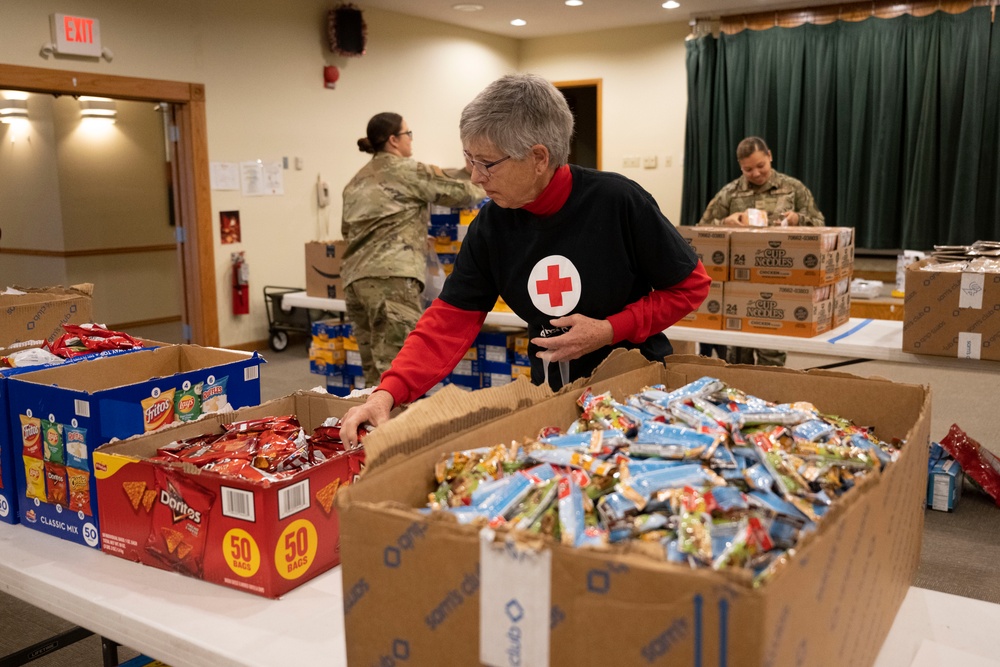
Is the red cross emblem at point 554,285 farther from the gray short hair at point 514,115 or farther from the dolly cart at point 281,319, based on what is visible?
the dolly cart at point 281,319

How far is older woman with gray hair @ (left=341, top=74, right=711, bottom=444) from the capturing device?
148 cm

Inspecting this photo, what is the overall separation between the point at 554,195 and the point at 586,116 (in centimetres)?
892

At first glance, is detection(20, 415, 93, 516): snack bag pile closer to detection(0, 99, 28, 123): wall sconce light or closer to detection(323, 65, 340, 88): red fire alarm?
detection(323, 65, 340, 88): red fire alarm

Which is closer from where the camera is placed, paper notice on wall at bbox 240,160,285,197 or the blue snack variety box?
the blue snack variety box

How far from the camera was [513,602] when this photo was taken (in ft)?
2.40

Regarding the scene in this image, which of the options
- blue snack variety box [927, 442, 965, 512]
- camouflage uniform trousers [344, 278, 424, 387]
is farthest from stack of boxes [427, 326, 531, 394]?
blue snack variety box [927, 442, 965, 512]

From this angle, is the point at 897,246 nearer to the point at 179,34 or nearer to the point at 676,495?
the point at 179,34

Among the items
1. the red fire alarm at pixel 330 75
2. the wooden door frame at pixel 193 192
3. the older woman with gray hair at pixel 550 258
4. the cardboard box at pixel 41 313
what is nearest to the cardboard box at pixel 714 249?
the older woman with gray hair at pixel 550 258

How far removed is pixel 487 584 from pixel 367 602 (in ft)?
0.48

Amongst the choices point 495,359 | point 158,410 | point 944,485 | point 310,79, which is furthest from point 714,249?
point 310,79

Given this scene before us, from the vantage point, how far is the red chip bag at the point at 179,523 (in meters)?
1.18

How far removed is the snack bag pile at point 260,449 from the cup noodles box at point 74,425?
12 centimetres

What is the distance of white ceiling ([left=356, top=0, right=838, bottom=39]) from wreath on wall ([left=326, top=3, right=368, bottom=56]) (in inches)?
7.7

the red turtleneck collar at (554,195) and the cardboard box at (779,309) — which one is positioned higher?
the red turtleneck collar at (554,195)
